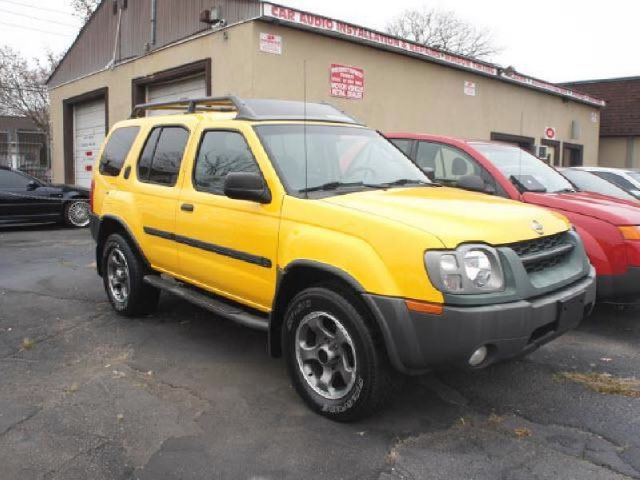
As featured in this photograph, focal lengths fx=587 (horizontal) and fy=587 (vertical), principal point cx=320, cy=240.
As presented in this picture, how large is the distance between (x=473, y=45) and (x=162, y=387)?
4081cm

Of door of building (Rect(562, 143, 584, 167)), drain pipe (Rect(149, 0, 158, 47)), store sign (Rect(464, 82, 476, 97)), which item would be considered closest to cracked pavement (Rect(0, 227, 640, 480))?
drain pipe (Rect(149, 0, 158, 47))

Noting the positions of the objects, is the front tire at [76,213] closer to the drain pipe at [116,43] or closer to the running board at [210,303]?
the drain pipe at [116,43]

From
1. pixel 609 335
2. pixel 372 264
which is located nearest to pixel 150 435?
pixel 372 264

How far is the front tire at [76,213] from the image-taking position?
12.9m

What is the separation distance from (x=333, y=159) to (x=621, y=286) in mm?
2727

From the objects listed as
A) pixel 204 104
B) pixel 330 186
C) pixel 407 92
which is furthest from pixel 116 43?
pixel 330 186

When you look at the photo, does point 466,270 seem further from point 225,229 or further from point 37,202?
point 37,202

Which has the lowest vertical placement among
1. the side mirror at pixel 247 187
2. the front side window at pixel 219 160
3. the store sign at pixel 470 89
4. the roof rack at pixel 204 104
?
the side mirror at pixel 247 187

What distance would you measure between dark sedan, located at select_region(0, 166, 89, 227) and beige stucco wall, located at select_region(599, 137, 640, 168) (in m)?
19.5

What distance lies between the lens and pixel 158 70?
43.4ft

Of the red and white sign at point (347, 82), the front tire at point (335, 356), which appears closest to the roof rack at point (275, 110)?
the front tire at point (335, 356)

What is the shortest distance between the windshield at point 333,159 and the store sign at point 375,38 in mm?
6515

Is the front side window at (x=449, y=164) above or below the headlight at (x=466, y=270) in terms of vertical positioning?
above

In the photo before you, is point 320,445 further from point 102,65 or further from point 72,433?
point 102,65
